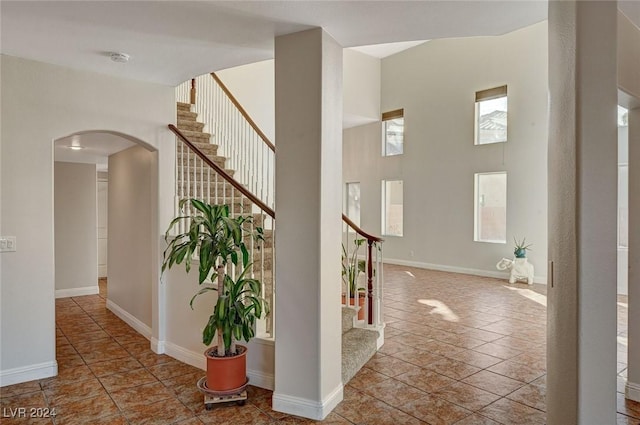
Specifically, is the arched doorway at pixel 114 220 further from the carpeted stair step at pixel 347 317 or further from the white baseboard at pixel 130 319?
the carpeted stair step at pixel 347 317

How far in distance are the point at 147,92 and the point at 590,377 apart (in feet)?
13.0

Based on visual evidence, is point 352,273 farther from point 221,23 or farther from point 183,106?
point 183,106

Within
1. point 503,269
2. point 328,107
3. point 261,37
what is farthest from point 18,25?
point 503,269

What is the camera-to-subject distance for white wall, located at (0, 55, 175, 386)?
3.14 meters

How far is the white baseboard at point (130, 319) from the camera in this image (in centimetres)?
438

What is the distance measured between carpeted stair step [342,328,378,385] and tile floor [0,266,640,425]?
8 cm

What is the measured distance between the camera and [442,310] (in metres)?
5.36

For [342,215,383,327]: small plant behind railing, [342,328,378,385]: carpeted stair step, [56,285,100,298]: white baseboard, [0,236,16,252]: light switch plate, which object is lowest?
[56,285,100,298]: white baseboard

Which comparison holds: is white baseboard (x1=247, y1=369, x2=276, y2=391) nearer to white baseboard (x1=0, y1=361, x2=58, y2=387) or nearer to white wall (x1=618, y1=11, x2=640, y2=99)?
white baseboard (x1=0, y1=361, x2=58, y2=387)

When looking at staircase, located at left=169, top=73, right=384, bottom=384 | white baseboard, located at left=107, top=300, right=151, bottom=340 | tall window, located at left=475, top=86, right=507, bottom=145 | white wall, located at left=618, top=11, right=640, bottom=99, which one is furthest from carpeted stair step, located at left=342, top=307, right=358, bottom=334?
tall window, located at left=475, top=86, right=507, bottom=145

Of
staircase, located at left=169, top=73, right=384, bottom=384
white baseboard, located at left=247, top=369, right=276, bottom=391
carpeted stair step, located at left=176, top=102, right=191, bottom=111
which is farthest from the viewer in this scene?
carpeted stair step, located at left=176, top=102, right=191, bottom=111

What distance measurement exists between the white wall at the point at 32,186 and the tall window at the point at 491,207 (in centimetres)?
683

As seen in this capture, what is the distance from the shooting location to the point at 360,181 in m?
10.5

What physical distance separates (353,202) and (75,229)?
6623 millimetres
